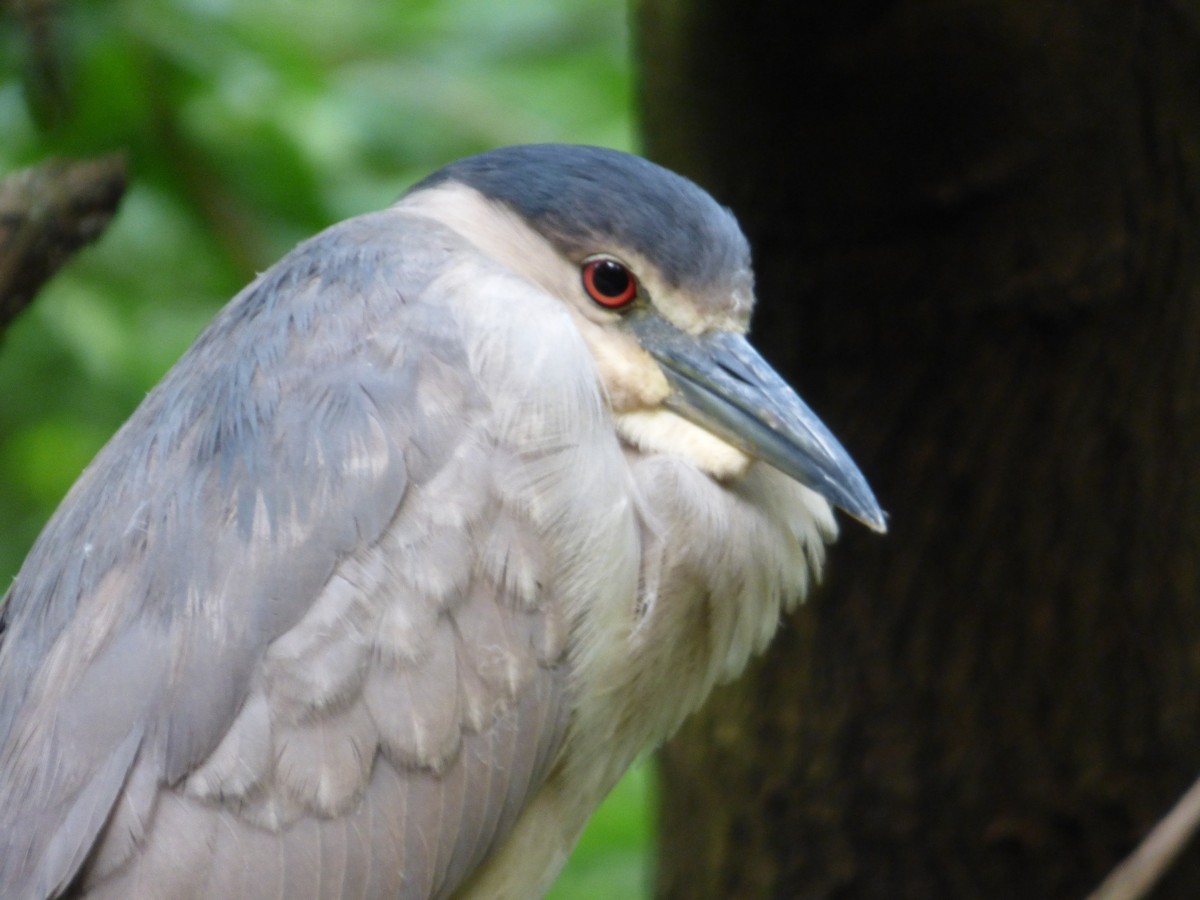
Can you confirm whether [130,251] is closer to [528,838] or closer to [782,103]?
[782,103]

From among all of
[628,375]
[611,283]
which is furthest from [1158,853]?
[611,283]

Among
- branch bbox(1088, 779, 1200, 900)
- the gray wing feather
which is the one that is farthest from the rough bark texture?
the gray wing feather

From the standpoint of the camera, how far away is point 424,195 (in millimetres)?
2639

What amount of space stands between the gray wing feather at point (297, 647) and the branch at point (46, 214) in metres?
0.69

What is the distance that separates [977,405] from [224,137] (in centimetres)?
176

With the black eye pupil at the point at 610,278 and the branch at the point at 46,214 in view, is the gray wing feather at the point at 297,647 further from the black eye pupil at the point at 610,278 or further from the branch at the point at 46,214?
the branch at the point at 46,214

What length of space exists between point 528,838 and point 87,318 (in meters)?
1.70

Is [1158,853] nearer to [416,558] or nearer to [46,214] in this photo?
[416,558]

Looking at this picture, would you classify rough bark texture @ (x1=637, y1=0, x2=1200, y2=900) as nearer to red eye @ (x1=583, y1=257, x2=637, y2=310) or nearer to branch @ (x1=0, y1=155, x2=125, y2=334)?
red eye @ (x1=583, y1=257, x2=637, y2=310)

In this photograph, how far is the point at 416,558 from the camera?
6.63 feet

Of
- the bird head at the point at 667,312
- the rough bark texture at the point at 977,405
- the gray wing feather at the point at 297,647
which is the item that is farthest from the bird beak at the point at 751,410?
the rough bark texture at the point at 977,405

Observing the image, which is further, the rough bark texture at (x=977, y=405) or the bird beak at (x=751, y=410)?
the rough bark texture at (x=977, y=405)

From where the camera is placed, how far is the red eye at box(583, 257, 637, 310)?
2334 mm

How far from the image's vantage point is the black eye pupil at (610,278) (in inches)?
91.9
